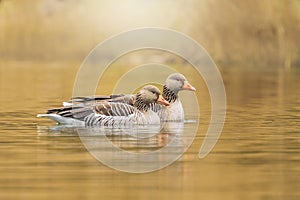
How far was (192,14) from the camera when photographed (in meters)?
51.3

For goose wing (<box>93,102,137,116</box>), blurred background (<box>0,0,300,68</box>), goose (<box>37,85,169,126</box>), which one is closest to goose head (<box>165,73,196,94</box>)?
goose (<box>37,85,169,126</box>)

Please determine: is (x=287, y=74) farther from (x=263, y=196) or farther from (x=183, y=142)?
(x=263, y=196)

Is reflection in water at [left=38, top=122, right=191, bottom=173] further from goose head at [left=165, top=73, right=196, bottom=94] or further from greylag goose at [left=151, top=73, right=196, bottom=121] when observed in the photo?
goose head at [left=165, top=73, right=196, bottom=94]

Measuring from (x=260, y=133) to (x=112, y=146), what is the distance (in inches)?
115

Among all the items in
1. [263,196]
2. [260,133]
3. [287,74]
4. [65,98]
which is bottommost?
[263,196]

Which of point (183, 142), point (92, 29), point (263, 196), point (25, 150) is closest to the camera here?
point (263, 196)

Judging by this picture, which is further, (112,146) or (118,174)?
(112,146)

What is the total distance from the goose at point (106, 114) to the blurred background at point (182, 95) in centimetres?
34

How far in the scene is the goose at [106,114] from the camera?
17.9 metres

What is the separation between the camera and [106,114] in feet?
59.6

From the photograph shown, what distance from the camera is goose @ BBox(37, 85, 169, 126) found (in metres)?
17.9

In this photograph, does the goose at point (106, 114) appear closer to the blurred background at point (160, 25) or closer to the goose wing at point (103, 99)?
the goose wing at point (103, 99)

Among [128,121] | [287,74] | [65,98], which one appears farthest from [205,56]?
[128,121]

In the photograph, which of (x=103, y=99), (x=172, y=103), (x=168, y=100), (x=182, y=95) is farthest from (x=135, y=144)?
(x=182, y=95)
